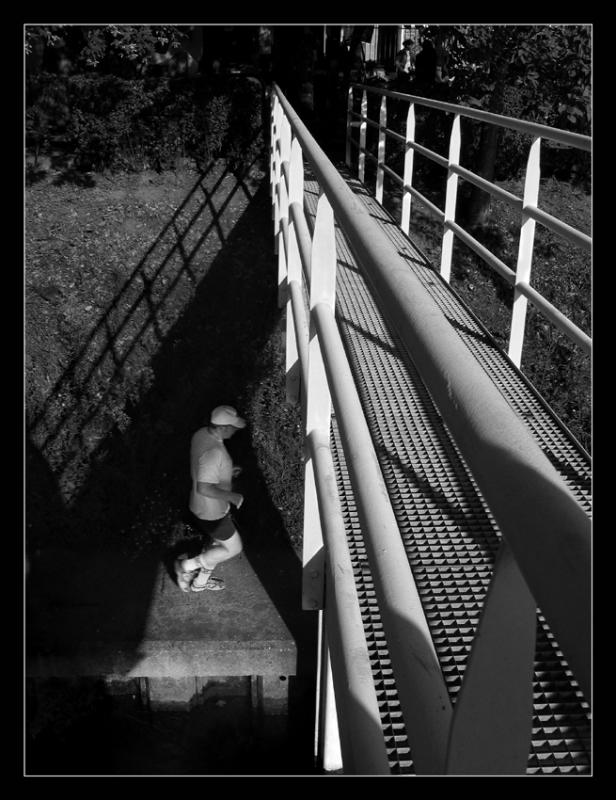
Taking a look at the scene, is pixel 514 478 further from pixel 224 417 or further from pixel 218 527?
pixel 218 527

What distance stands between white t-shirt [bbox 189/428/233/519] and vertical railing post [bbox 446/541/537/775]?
531cm

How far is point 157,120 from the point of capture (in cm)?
1213

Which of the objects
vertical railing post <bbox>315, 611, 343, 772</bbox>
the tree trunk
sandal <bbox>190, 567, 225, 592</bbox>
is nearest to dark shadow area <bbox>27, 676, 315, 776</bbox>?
sandal <bbox>190, 567, 225, 592</bbox>

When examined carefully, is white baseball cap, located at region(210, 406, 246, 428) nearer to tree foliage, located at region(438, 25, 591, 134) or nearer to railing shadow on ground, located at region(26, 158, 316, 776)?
railing shadow on ground, located at region(26, 158, 316, 776)

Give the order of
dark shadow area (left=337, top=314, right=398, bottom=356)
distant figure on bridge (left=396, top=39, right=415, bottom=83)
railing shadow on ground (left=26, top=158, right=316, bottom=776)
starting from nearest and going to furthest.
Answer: dark shadow area (left=337, top=314, right=398, bottom=356) → railing shadow on ground (left=26, top=158, right=316, bottom=776) → distant figure on bridge (left=396, top=39, right=415, bottom=83)

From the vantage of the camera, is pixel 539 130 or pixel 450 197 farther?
pixel 450 197

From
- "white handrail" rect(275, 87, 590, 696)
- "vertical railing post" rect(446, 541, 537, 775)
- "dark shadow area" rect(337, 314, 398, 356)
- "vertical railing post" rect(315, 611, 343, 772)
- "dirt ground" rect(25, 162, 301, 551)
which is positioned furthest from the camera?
"dirt ground" rect(25, 162, 301, 551)

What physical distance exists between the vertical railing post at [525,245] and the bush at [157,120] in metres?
8.60

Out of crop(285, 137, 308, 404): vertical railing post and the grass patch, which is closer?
crop(285, 137, 308, 404): vertical railing post

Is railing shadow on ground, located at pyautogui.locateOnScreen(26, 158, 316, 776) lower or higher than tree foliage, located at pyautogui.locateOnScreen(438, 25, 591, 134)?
lower

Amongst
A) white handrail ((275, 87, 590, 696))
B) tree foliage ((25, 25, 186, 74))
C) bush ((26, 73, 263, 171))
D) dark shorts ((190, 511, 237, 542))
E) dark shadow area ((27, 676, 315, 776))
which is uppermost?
tree foliage ((25, 25, 186, 74))

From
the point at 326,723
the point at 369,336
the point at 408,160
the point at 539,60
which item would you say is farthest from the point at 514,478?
the point at 539,60

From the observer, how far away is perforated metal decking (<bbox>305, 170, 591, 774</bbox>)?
71.3 inches

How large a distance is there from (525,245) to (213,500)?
3.00m
